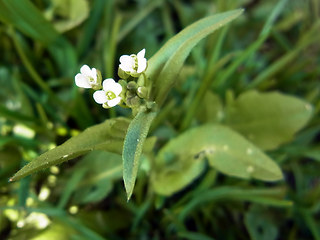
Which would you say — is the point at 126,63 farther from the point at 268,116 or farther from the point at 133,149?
the point at 268,116

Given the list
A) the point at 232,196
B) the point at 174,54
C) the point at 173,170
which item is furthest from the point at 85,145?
the point at 232,196

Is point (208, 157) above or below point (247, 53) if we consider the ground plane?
below

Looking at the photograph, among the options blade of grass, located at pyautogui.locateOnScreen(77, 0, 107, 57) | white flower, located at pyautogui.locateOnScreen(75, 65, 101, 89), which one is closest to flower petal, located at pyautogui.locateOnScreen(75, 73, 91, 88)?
white flower, located at pyautogui.locateOnScreen(75, 65, 101, 89)

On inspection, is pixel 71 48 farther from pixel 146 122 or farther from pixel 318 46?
pixel 318 46

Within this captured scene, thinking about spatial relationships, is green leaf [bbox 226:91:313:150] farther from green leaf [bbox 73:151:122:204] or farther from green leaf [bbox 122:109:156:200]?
green leaf [bbox 122:109:156:200]

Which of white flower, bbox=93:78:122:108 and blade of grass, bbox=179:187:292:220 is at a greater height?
Answer: white flower, bbox=93:78:122:108

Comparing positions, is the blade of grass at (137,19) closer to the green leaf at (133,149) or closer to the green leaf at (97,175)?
Result: the green leaf at (97,175)
